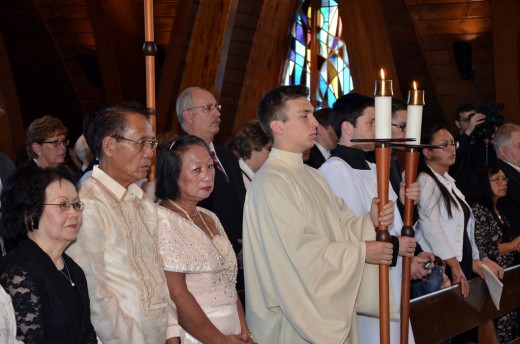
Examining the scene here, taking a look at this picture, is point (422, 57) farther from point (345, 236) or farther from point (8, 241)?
point (8, 241)

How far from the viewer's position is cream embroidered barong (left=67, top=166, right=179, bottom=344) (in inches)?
119

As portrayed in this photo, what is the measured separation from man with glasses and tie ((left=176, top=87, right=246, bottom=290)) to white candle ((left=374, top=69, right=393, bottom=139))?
5.33 ft

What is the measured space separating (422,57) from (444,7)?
2.35 ft

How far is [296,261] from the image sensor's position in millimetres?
3598

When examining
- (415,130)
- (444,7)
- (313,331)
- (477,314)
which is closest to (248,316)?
(313,331)

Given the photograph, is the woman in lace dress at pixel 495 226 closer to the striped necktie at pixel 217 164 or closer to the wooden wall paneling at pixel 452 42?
the striped necktie at pixel 217 164

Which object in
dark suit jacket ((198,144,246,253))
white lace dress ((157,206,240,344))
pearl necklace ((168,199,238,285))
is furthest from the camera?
dark suit jacket ((198,144,246,253))

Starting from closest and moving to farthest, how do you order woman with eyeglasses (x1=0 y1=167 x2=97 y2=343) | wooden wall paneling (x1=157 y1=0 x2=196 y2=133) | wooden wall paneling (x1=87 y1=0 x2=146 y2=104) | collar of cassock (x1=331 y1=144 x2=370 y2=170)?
woman with eyeglasses (x1=0 y1=167 x2=97 y2=343) → collar of cassock (x1=331 y1=144 x2=370 y2=170) → wooden wall paneling (x1=157 y1=0 x2=196 y2=133) → wooden wall paneling (x1=87 y1=0 x2=146 y2=104)

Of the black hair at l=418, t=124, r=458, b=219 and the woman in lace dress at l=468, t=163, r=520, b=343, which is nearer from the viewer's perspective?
the black hair at l=418, t=124, r=458, b=219

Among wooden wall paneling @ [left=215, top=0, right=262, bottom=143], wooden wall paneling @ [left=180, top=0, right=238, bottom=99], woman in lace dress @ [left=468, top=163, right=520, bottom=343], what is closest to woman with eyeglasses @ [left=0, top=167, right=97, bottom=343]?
woman in lace dress @ [left=468, top=163, right=520, bottom=343]

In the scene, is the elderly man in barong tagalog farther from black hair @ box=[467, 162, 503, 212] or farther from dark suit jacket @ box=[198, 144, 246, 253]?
black hair @ box=[467, 162, 503, 212]

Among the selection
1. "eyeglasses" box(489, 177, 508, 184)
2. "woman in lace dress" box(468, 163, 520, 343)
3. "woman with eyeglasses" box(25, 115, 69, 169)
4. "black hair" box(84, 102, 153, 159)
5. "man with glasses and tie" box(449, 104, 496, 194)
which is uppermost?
"black hair" box(84, 102, 153, 159)

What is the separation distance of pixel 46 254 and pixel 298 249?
1120 mm

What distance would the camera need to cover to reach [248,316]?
3.80m
